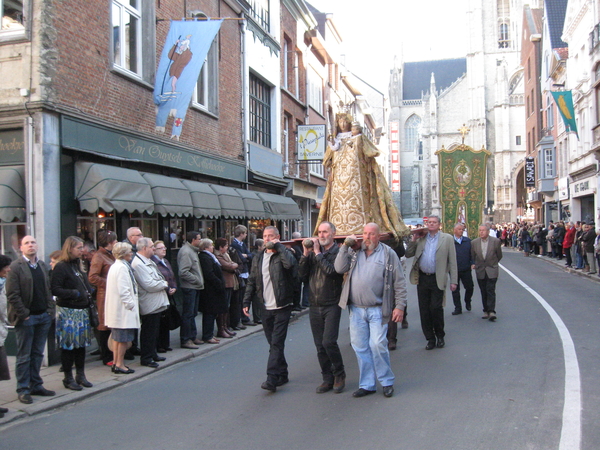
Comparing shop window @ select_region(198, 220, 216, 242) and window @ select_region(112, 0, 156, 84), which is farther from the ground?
window @ select_region(112, 0, 156, 84)

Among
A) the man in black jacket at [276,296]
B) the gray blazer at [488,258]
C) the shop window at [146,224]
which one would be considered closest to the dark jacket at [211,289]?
Answer: the shop window at [146,224]

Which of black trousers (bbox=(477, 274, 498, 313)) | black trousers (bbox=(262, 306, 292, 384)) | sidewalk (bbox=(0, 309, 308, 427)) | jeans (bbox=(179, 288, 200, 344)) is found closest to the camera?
sidewalk (bbox=(0, 309, 308, 427))

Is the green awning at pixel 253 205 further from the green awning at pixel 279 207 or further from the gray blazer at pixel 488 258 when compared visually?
the gray blazer at pixel 488 258

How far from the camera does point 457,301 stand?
10781 mm

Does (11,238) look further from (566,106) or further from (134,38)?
(566,106)

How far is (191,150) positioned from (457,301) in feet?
22.2

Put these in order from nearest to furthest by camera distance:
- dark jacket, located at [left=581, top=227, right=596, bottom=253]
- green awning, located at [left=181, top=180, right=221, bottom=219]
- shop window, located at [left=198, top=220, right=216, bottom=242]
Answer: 1. green awning, located at [left=181, top=180, right=221, bottom=219]
2. shop window, located at [left=198, top=220, right=216, bottom=242]
3. dark jacket, located at [left=581, top=227, right=596, bottom=253]

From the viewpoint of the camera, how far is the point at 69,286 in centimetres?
631

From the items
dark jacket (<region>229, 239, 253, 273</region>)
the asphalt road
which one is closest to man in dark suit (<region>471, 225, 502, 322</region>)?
the asphalt road

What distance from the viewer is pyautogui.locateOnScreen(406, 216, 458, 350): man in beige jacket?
769cm

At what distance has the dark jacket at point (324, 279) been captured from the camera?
228 inches

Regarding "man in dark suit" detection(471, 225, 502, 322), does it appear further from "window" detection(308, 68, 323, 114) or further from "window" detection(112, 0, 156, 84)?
"window" detection(308, 68, 323, 114)

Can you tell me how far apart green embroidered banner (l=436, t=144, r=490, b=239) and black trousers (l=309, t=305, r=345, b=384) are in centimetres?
1683

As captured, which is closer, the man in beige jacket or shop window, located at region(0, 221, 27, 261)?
the man in beige jacket
